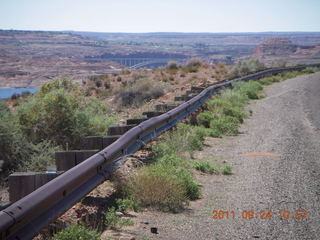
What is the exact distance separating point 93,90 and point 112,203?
30040 mm

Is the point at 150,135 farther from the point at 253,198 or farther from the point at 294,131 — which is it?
the point at 294,131

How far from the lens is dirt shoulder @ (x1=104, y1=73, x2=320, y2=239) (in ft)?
17.1

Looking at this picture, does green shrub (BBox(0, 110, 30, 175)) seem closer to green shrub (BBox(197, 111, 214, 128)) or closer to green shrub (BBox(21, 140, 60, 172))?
green shrub (BBox(21, 140, 60, 172))

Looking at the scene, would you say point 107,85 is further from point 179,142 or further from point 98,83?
point 179,142

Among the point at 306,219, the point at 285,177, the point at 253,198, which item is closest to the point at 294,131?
the point at 285,177

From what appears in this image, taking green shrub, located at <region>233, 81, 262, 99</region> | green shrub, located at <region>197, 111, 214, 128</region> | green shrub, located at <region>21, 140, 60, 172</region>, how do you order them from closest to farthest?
green shrub, located at <region>21, 140, 60, 172</region> < green shrub, located at <region>197, 111, 214, 128</region> < green shrub, located at <region>233, 81, 262, 99</region>

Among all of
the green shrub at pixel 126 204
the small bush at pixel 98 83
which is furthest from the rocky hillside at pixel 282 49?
the green shrub at pixel 126 204

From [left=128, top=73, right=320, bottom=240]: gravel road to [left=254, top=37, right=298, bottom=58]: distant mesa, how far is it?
438 feet

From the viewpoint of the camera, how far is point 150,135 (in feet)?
29.5

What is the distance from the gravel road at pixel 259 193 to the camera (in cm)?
520

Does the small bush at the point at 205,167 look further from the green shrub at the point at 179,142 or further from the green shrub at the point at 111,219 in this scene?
the green shrub at the point at 111,219

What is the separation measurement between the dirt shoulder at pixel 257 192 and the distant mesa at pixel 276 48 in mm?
133486

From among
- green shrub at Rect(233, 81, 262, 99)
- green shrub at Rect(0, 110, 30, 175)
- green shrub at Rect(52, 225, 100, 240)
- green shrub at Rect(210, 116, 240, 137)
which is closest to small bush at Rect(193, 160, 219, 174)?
green shrub at Rect(210, 116, 240, 137)

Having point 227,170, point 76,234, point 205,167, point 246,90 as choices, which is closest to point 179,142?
point 205,167
